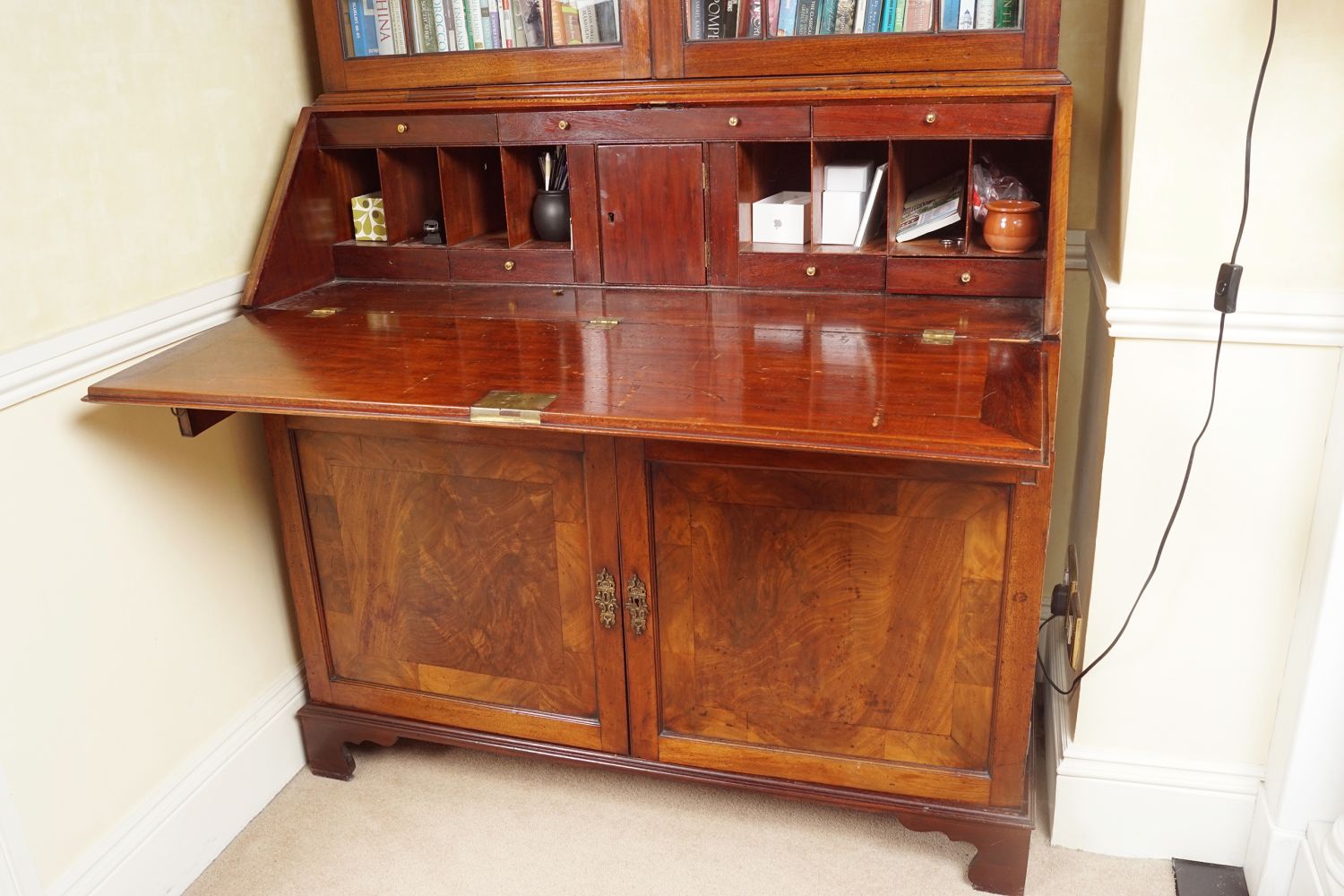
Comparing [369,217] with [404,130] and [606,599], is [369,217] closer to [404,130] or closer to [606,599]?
[404,130]

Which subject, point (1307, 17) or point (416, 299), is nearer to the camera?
point (1307, 17)

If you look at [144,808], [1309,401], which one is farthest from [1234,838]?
[144,808]

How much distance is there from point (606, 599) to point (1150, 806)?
977mm

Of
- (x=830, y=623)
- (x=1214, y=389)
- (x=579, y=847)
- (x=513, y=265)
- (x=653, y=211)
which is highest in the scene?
(x=653, y=211)

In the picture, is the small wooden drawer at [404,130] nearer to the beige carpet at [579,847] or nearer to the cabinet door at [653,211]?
the cabinet door at [653,211]

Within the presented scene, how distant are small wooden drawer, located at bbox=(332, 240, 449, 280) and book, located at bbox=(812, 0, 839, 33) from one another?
80cm

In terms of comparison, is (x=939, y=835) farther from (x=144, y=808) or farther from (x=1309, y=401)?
(x=144, y=808)

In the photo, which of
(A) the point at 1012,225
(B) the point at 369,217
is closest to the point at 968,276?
(A) the point at 1012,225

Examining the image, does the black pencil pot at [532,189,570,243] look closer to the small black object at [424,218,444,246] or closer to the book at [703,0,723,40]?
the small black object at [424,218,444,246]

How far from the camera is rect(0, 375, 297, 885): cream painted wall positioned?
1.56 m

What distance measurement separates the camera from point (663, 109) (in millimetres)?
1872

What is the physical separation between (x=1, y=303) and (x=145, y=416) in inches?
12.3

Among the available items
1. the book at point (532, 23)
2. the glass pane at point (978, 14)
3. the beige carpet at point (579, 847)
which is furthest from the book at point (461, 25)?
the beige carpet at point (579, 847)

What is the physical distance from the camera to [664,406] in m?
1.40
